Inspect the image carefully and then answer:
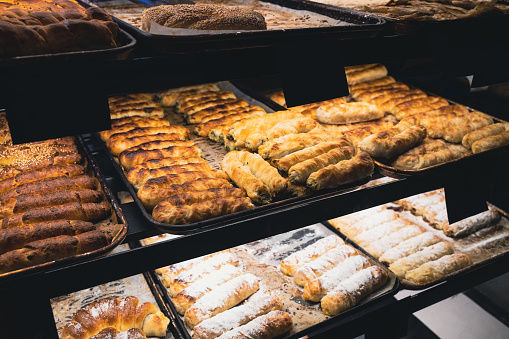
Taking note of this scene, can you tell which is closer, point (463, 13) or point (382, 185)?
point (382, 185)

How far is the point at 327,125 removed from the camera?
9.75 feet

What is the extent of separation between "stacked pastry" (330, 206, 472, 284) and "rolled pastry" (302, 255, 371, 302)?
0.88 feet

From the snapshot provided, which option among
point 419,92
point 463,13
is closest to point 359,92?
point 419,92

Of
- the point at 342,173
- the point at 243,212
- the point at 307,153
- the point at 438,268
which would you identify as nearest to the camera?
the point at 243,212

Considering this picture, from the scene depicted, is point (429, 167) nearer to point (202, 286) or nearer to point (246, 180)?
point (246, 180)

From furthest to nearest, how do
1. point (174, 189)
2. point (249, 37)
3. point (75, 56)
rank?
point (174, 189) < point (249, 37) < point (75, 56)

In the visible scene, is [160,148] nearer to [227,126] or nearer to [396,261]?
[227,126]

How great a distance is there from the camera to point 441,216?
337 cm

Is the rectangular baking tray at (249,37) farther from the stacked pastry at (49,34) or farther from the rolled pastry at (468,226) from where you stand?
the rolled pastry at (468,226)

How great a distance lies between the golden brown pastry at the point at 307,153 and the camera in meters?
2.17

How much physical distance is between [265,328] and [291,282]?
1.63 feet

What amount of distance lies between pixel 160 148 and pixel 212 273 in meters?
0.82

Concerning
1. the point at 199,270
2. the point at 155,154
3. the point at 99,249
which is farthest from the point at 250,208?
the point at 199,270

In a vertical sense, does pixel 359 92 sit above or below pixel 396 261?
above
